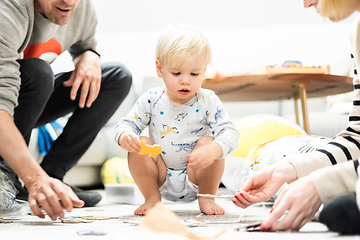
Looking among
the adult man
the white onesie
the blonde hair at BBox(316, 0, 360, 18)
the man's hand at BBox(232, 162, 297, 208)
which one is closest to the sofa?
the adult man

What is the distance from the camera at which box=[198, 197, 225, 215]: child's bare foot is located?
1.02 meters

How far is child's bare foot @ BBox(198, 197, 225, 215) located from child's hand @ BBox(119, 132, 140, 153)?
0.83 ft

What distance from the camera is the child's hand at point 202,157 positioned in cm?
92

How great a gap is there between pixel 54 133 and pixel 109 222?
40.0 inches

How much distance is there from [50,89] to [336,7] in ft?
2.95

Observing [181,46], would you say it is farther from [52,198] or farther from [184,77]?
[52,198]

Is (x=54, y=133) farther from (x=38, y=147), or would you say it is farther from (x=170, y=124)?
(x=170, y=124)

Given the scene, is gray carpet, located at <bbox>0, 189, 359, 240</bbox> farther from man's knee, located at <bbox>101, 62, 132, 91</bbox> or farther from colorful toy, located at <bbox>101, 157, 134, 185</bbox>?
colorful toy, located at <bbox>101, 157, 134, 185</bbox>

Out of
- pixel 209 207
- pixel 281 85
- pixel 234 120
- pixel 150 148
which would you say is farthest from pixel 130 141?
pixel 234 120

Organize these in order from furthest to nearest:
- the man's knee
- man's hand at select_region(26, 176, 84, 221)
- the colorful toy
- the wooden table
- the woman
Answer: the colorful toy, the wooden table, the man's knee, man's hand at select_region(26, 176, 84, 221), the woman

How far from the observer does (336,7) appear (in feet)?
2.60

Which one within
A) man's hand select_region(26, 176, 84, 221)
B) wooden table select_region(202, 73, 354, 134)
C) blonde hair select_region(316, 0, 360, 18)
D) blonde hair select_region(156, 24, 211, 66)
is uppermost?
blonde hair select_region(316, 0, 360, 18)

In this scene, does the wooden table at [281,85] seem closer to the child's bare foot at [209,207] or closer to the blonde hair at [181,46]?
the blonde hair at [181,46]

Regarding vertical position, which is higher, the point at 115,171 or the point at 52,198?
the point at 52,198
